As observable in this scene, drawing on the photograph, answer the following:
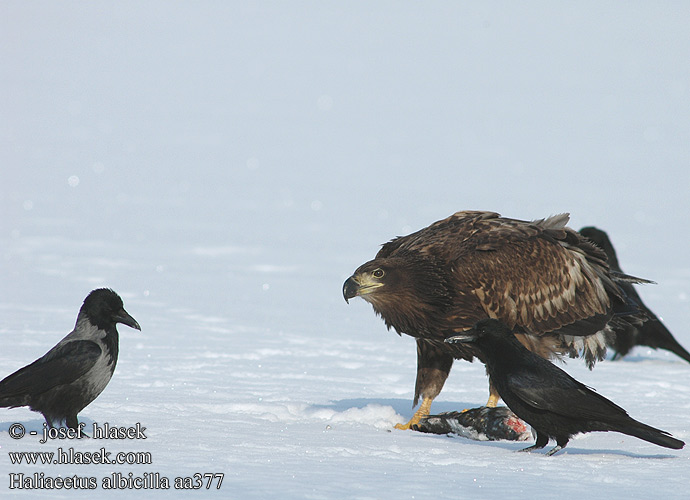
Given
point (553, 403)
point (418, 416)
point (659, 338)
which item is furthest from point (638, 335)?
point (553, 403)

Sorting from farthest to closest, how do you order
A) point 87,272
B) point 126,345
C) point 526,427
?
1. point 87,272
2. point 126,345
3. point 526,427

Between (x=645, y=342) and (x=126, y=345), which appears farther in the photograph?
(x=645, y=342)

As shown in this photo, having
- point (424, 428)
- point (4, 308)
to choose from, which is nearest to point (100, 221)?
point (4, 308)

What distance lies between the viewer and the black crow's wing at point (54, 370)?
5.59 m

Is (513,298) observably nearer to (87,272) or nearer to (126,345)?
(126,345)

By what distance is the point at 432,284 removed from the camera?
6727mm

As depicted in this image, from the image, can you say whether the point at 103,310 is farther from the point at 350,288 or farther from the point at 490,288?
the point at 490,288

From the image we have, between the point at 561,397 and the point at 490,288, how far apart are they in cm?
137

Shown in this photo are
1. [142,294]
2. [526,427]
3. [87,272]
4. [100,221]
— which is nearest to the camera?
[526,427]

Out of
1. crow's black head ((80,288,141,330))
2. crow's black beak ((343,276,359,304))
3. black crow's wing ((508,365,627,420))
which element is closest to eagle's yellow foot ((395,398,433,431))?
crow's black beak ((343,276,359,304))

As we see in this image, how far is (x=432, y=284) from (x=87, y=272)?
412 inches

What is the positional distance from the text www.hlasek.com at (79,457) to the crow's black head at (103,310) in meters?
1.19

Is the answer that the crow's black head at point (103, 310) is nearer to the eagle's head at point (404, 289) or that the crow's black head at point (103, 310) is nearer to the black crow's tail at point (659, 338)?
the eagle's head at point (404, 289)

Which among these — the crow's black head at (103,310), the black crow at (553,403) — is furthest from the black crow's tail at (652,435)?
the crow's black head at (103,310)
